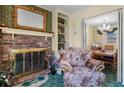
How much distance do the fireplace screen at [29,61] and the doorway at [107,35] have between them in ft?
3.28

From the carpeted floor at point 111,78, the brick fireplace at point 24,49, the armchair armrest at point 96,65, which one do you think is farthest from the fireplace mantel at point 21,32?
the carpeted floor at point 111,78

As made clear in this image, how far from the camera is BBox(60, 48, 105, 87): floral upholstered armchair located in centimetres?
212

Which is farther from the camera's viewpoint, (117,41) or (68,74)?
(117,41)

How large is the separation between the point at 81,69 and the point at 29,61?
3.51 ft

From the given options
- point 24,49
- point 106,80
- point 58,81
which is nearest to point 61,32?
point 24,49

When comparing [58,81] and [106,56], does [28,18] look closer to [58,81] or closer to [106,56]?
[58,81]

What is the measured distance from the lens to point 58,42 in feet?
9.61

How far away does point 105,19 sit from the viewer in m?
2.45

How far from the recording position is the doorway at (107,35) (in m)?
2.41

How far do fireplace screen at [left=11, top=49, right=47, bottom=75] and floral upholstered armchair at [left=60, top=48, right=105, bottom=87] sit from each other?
0.52 m

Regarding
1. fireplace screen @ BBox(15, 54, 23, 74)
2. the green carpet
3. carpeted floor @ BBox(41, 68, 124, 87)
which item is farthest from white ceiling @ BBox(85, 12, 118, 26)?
fireplace screen @ BBox(15, 54, 23, 74)
